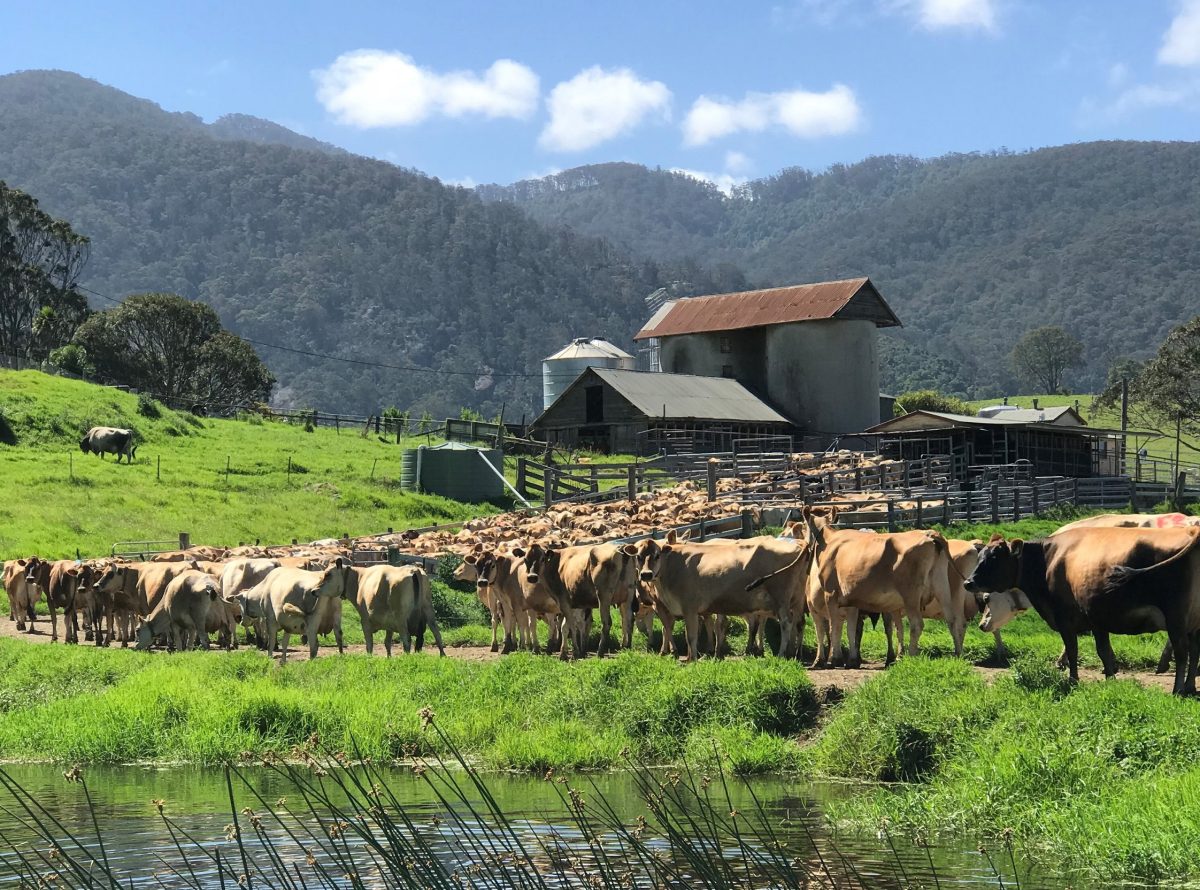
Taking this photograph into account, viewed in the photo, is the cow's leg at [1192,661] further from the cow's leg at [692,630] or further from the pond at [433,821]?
the cow's leg at [692,630]

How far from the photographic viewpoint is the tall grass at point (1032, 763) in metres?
10.2

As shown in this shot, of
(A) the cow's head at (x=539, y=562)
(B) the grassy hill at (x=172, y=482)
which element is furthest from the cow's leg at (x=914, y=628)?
(B) the grassy hill at (x=172, y=482)

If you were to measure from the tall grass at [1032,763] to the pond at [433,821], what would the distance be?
16.2 inches

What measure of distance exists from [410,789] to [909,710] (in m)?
4.67

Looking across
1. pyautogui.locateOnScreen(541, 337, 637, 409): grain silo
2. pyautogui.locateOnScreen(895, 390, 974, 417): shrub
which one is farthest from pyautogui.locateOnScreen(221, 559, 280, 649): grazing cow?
pyautogui.locateOnScreen(895, 390, 974, 417): shrub

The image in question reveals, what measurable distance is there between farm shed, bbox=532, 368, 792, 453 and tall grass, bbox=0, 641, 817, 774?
154ft

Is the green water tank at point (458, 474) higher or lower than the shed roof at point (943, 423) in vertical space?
lower

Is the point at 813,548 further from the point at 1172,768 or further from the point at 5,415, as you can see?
the point at 5,415

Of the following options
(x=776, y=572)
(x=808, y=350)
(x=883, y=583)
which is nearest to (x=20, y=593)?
(x=776, y=572)

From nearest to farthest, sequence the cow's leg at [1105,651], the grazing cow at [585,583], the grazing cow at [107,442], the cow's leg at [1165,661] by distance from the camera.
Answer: the cow's leg at [1105,651]
the cow's leg at [1165,661]
the grazing cow at [585,583]
the grazing cow at [107,442]

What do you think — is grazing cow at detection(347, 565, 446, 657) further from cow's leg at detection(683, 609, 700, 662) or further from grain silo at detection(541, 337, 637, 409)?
grain silo at detection(541, 337, 637, 409)

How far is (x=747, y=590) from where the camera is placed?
19.2m

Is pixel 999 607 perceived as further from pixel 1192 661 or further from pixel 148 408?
pixel 148 408

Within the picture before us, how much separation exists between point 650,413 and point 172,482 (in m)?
22.4
